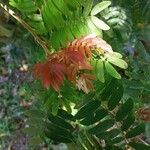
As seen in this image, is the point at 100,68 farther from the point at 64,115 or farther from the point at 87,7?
the point at 64,115

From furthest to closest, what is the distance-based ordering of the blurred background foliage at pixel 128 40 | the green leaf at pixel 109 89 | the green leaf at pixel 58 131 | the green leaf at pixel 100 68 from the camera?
1. the blurred background foliage at pixel 128 40
2. the green leaf at pixel 58 131
3. the green leaf at pixel 109 89
4. the green leaf at pixel 100 68

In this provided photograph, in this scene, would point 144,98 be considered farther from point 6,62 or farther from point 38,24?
point 6,62

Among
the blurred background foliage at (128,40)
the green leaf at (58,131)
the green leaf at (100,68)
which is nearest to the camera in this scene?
the green leaf at (100,68)

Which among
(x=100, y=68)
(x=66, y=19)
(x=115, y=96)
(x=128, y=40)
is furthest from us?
(x=128, y=40)

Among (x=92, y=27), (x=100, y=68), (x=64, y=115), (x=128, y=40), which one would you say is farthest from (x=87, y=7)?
(x=128, y=40)

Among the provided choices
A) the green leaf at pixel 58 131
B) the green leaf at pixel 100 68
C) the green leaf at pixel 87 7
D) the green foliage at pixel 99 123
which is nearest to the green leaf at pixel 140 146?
the green foliage at pixel 99 123

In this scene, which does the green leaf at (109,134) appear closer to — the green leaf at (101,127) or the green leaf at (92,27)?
the green leaf at (101,127)

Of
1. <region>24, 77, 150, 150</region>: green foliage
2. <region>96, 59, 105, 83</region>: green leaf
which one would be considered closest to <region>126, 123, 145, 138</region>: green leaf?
<region>24, 77, 150, 150</region>: green foliage

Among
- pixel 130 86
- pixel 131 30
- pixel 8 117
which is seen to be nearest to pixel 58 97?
pixel 130 86

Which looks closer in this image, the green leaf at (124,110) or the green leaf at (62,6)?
the green leaf at (62,6)

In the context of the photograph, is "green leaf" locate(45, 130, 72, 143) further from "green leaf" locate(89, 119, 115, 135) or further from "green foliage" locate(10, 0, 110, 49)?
"green foliage" locate(10, 0, 110, 49)
